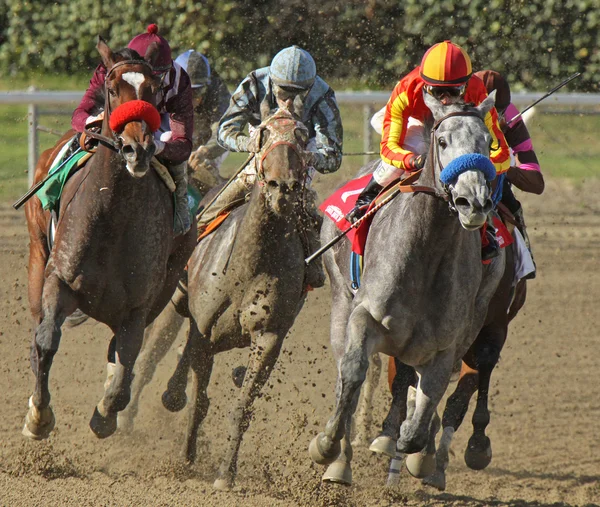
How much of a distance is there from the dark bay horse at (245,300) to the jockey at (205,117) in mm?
1209

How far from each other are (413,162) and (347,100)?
6185mm

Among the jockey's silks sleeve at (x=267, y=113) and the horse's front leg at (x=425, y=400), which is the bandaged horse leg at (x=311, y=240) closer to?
the jockey's silks sleeve at (x=267, y=113)

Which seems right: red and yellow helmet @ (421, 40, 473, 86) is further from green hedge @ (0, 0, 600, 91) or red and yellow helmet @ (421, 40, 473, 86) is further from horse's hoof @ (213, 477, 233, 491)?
green hedge @ (0, 0, 600, 91)

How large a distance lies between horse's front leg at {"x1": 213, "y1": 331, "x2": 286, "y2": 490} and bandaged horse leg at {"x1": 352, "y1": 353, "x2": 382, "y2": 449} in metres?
0.93

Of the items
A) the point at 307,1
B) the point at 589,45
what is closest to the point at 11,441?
the point at 307,1

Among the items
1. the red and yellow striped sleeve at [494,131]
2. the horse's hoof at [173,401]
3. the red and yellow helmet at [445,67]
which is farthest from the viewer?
the horse's hoof at [173,401]

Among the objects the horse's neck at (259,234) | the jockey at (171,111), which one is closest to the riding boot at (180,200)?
the jockey at (171,111)

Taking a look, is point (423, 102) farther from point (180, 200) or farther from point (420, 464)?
point (420, 464)

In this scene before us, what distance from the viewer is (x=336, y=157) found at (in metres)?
5.87

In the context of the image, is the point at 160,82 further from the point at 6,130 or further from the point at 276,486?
the point at 6,130

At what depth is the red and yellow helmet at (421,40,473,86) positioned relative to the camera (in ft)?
15.5

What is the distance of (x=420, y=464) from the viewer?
524cm

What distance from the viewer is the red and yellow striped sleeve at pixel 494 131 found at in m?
4.84

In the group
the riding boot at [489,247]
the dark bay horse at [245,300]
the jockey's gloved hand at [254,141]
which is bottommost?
the dark bay horse at [245,300]
